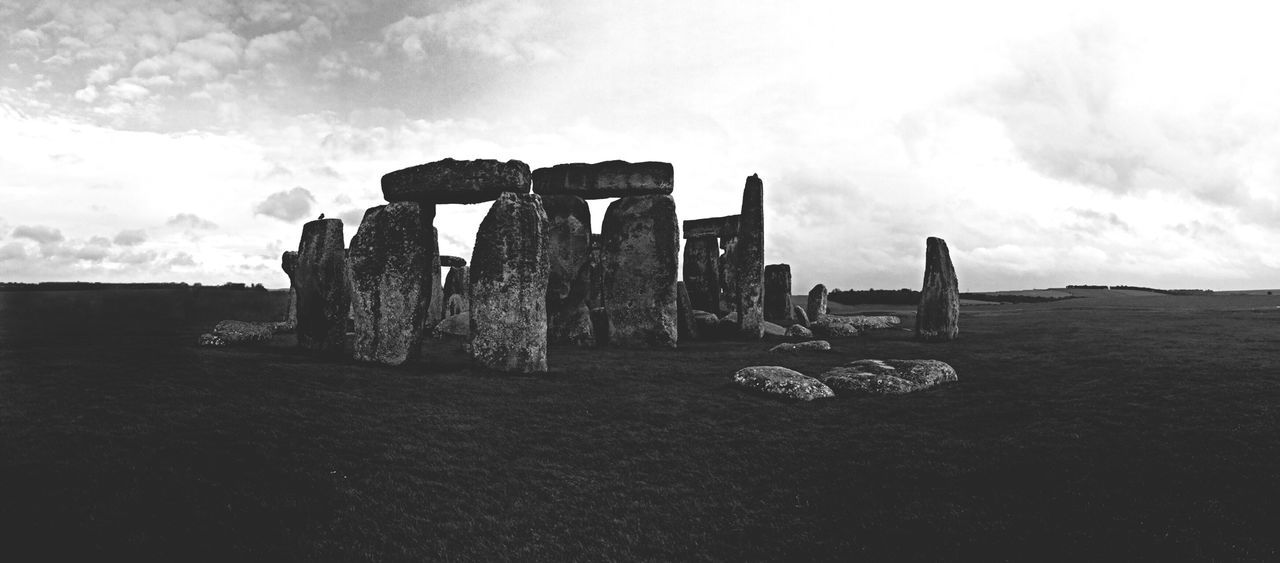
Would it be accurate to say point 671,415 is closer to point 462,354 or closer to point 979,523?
point 979,523

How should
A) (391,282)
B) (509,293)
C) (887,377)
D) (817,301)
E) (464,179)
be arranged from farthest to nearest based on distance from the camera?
(817,301) < (391,282) < (464,179) < (509,293) < (887,377)

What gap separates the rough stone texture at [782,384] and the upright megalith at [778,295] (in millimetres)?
14739

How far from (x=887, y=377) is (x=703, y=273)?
13846 mm

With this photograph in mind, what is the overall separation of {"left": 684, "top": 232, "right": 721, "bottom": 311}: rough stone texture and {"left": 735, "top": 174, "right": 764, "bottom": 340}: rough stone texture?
5.16 meters

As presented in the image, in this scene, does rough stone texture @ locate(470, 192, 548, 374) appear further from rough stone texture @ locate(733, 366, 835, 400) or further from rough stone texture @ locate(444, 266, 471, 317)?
rough stone texture @ locate(444, 266, 471, 317)

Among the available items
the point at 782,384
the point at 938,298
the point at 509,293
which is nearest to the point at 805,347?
the point at 938,298

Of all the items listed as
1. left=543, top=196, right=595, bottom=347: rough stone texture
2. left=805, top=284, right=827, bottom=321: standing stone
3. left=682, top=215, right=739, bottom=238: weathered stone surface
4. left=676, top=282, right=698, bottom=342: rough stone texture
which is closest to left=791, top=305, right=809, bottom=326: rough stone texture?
left=805, top=284, right=827, bottom=321: standing stone

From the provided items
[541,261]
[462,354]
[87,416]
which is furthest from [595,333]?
[87,416]

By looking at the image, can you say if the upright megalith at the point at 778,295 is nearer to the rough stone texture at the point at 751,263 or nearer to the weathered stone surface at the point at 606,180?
the rough stone texture at the point at 751,263

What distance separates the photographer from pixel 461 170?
472 inches

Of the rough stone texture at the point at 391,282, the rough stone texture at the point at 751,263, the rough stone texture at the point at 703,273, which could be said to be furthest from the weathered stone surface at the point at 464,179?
the rough stone texture at the point at 703,273

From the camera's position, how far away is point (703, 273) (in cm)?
2427

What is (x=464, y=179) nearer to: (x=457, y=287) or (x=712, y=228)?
(x=457, y=287)

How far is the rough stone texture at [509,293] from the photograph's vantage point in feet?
37.2
